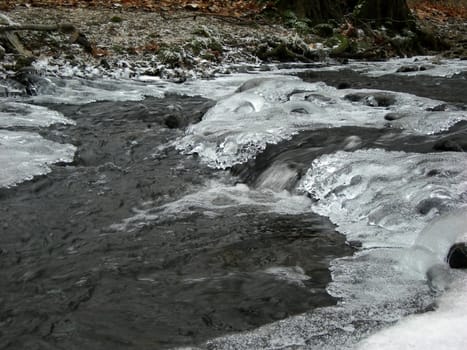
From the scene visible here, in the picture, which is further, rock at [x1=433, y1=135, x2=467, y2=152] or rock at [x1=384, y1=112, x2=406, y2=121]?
rock at [x1=384, y1=112, x2=406, y2=121]

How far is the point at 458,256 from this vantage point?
2961 mm

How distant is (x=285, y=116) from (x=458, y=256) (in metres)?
3.80

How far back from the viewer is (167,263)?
3324 millimetres

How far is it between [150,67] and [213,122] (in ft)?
11.8

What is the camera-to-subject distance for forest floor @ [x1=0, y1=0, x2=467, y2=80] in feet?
31.6

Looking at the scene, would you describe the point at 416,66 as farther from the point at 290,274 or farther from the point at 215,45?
the point at 290,274

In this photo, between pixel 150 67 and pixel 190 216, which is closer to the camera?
pixel 190 216

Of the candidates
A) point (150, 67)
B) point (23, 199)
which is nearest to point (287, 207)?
point (23, 199)

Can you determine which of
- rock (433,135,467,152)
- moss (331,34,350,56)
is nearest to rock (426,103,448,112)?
rock (433,135,467,152)

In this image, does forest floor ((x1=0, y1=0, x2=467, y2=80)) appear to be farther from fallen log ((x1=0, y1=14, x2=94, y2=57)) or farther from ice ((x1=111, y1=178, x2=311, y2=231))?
ice ((x1=111, y1=178, x2=311, y2=231))

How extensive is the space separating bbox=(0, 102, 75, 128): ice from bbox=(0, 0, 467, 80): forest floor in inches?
48.4

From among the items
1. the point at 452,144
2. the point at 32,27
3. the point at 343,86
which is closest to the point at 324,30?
the point at 343,86

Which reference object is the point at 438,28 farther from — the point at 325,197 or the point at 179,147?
the point at 325,197

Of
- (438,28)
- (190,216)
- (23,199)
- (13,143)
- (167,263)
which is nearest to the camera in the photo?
(167,263)
